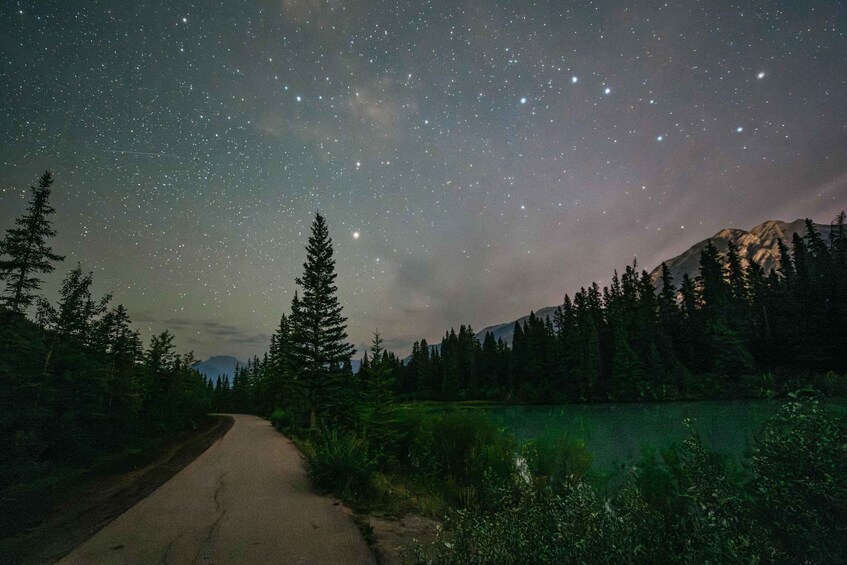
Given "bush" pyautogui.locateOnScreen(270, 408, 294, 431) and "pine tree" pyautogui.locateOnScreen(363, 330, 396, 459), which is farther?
"bush" pyautogui.locateOnScreen(270, 408, 294, 431)

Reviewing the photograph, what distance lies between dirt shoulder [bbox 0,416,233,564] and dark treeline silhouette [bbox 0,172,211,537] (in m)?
0.57

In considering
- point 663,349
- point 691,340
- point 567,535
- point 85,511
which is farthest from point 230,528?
point 691,340

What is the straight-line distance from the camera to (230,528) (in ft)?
21.0

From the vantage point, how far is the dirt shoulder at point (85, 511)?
5.81 m

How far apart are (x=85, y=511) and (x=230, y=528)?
4.57 metres

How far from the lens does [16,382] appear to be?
40.9 ft

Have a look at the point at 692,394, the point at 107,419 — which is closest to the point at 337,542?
the point at 107,419

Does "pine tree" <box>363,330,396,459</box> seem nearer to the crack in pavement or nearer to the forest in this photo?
the forest

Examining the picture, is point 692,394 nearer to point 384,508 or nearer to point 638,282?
point 638,282

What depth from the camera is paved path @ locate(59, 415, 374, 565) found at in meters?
5.31

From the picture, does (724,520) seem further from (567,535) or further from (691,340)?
(691,340)

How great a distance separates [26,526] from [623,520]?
10.6 m

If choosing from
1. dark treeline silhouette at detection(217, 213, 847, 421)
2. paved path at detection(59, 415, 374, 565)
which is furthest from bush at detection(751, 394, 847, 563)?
dark treeline silhouette at detection(217, 213, 847, 421)

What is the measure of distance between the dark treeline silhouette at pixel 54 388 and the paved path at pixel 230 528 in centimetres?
251
